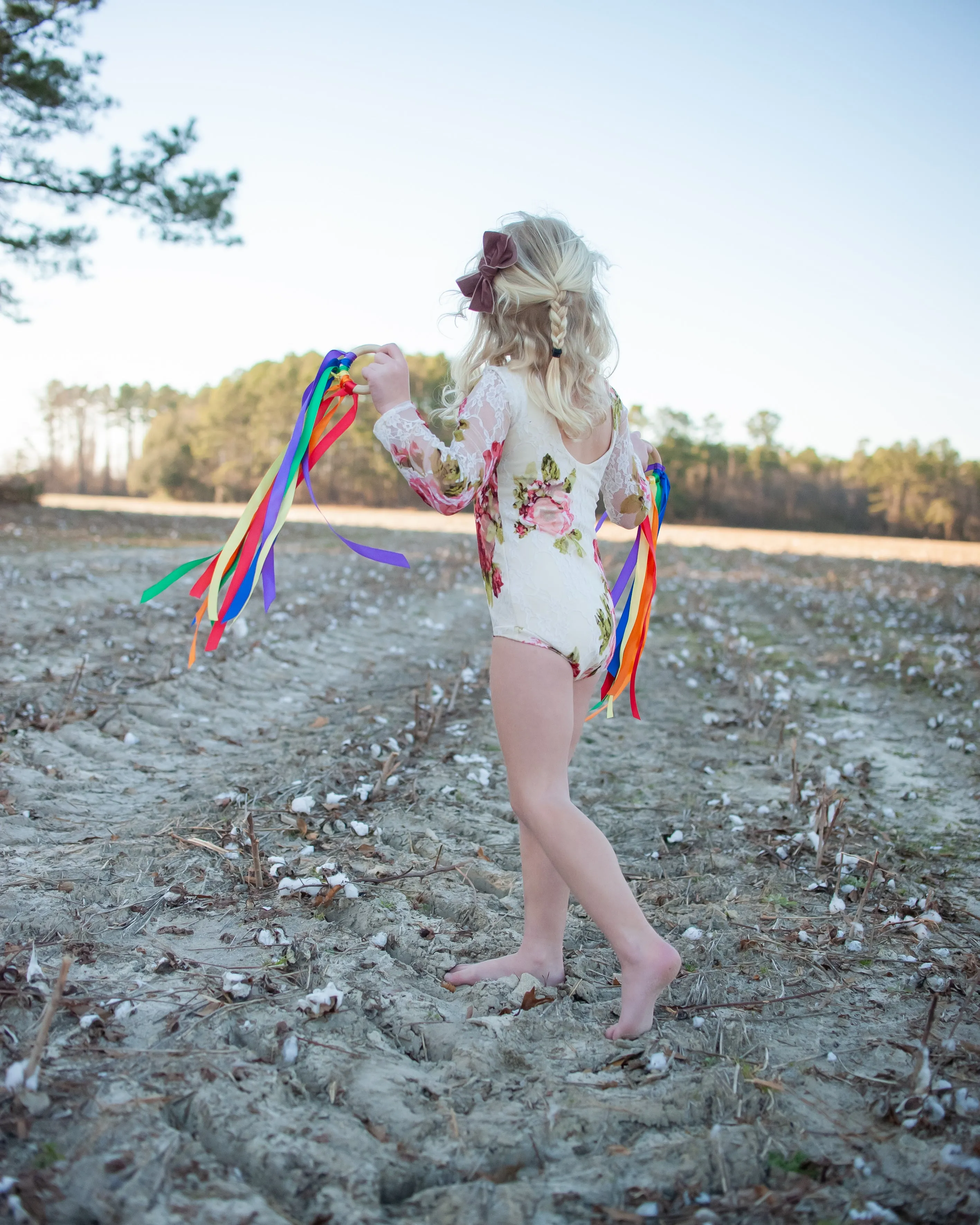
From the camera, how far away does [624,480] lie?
259cm

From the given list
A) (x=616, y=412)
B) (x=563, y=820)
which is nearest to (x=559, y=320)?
(x=616, y=412)

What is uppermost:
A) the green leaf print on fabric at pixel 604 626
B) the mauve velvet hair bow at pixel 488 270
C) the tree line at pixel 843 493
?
the tree line at pixel 843 493

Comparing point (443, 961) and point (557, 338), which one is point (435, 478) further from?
point (443, 961)

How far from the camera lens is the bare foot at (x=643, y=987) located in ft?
7.03

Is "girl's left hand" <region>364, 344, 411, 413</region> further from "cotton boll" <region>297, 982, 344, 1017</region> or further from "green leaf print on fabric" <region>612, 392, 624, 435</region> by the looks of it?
"cotton boll" <region>297, 982, 344, 1017</region>

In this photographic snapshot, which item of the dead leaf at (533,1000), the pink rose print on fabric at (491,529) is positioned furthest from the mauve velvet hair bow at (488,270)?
the dead leaf at (533,1000)

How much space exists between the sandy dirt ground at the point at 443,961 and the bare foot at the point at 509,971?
0.14 feet

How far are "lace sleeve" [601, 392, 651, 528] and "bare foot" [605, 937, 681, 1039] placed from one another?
1.17m

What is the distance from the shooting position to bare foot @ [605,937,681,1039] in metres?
2.14

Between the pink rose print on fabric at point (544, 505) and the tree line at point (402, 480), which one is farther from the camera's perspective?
the tree line at point (402, 480)

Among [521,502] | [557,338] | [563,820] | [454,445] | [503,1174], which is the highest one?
[557,338]

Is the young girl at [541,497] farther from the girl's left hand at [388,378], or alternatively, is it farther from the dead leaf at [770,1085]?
the dead leaf at [770,1085]

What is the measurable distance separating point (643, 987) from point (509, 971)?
16.9 inches

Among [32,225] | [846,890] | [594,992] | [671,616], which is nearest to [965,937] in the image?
[846,890]
